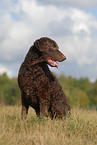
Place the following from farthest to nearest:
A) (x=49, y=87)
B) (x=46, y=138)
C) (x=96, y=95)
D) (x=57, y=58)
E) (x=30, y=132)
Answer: (x=96, y=95) → (x=49, y=87) → (x=57, y=58) → (x=30, y=132) → (x=46, y=138)

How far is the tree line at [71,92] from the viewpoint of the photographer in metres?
22.4

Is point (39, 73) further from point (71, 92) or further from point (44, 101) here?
point (71, 92)

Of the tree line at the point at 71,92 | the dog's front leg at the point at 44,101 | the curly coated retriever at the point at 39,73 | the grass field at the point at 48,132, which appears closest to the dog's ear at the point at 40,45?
the curly coated retriever at the point at 39,73

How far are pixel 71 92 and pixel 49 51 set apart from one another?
53.8m

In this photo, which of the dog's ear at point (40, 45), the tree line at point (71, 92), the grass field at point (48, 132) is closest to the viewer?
the grass field at point (48, 132)

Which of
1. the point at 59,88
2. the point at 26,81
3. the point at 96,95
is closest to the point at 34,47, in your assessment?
the point at 26,81

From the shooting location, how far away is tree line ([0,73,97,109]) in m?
22.4

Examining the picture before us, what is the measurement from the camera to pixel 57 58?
15.5 feet

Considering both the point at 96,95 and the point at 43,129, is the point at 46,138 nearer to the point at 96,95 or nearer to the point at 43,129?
the point at 43,129

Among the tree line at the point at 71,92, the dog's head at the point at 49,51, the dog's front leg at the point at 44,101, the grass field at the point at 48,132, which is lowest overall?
the grass field at the point at 48,132

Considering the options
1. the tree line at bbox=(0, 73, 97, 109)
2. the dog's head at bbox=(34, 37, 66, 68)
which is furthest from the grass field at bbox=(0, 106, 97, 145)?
the tree line at bbox=(0, 73, 97, 109)

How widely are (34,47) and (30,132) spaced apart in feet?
5.42

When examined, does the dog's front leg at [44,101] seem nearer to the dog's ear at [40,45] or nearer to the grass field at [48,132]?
the grass field at [48,132]

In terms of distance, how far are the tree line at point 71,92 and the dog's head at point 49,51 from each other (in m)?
2.09
